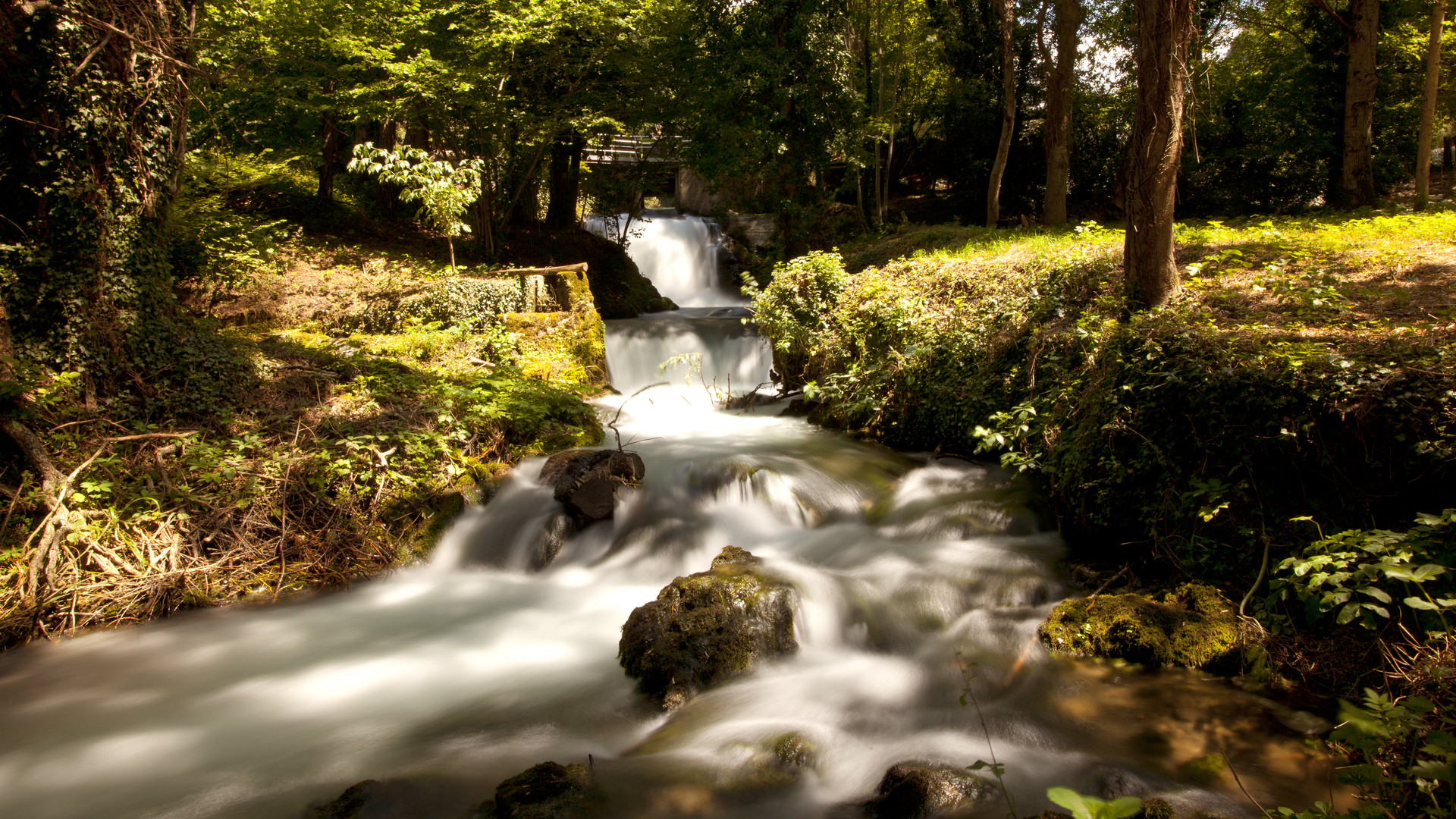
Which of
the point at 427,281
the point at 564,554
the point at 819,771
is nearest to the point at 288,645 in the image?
the point at 564,554

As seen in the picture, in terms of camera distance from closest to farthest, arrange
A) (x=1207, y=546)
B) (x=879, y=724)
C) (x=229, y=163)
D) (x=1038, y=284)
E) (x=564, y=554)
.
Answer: (x=879, y=724), (x=1207, y=546), (x=564, y=554), (x=1038, y=284), (x=229, y=163)

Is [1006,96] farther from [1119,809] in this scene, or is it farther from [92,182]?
[1119,809]

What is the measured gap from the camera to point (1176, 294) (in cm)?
670

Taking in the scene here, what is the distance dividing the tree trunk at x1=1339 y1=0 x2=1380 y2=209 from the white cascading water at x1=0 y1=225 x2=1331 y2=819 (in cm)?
1289

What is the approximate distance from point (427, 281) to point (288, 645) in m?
8.55

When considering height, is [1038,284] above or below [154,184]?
below

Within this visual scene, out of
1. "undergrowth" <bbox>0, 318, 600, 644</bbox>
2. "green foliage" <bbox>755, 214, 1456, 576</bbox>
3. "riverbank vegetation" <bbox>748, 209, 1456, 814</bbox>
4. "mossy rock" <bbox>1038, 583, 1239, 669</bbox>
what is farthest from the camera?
"undergrowth" <bbox>0, 318, 600, 644</bbox>

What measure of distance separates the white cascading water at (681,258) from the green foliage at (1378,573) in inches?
692

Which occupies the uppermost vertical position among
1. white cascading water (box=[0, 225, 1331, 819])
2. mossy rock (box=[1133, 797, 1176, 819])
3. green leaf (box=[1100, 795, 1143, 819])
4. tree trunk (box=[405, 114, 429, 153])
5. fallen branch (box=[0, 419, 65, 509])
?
tree trunk (box=[405, 114, 429, 153])

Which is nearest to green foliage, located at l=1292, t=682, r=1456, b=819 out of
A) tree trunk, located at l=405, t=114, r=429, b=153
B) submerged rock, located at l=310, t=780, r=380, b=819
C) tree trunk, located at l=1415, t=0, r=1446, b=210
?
submerged rock, located at l=310, t=780, r=380, b=819

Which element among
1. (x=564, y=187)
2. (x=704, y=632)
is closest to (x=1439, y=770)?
(x=704, y=632)

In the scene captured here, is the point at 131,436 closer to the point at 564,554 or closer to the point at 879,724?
the point at 564,554

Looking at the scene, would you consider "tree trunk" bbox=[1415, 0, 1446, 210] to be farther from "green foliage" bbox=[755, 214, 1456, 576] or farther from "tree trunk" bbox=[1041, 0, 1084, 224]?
"tree trunk" bbox=[1041, 0, 1084, 224]

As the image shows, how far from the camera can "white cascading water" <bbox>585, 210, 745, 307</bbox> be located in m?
21.9
